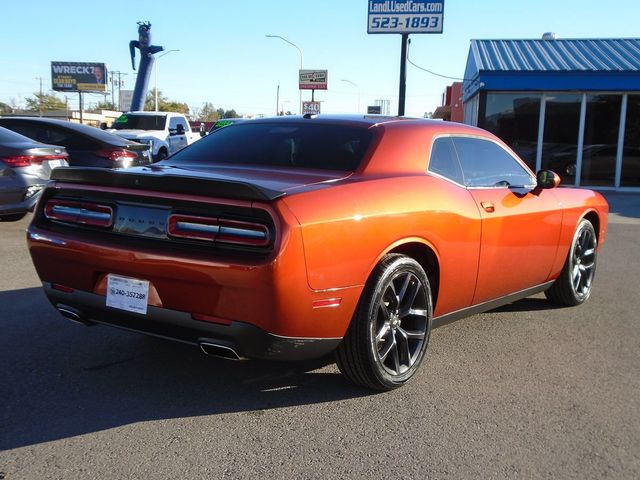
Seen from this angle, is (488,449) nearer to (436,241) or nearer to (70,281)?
(436,241)

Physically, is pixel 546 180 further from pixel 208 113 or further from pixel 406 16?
pixel 208 113

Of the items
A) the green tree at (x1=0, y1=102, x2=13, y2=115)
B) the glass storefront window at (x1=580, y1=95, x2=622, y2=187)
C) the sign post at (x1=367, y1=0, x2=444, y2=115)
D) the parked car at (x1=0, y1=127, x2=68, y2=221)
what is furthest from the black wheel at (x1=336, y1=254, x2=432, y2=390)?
the green tree at (x1=0, y1=102, x2=13, y2=115)

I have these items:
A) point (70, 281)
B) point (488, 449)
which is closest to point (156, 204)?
point (70, 281)

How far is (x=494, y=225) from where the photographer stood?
4242mm

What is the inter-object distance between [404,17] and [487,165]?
633 inches

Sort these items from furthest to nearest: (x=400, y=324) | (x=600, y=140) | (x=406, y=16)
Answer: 1. (x=406, y=16)
2. (x=600, y=140)
3. (x=400, y=324)

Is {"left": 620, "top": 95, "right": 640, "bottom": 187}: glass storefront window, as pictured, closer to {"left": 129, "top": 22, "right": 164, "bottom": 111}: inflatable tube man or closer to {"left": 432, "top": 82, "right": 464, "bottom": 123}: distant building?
{"left": 432, "top": 82, "right": 464, "bottom": 123}: distant building

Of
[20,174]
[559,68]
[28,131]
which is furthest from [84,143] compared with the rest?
[559,68]

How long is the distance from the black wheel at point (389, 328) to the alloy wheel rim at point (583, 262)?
2.32 meters

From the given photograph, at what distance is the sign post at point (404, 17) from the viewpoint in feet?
63.0

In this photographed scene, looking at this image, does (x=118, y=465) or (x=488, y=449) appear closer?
(x=118, y=465)

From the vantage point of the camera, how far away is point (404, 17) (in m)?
19.3

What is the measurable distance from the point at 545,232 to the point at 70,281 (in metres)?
3.43

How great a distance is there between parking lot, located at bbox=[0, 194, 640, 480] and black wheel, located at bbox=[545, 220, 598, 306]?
72 cm
